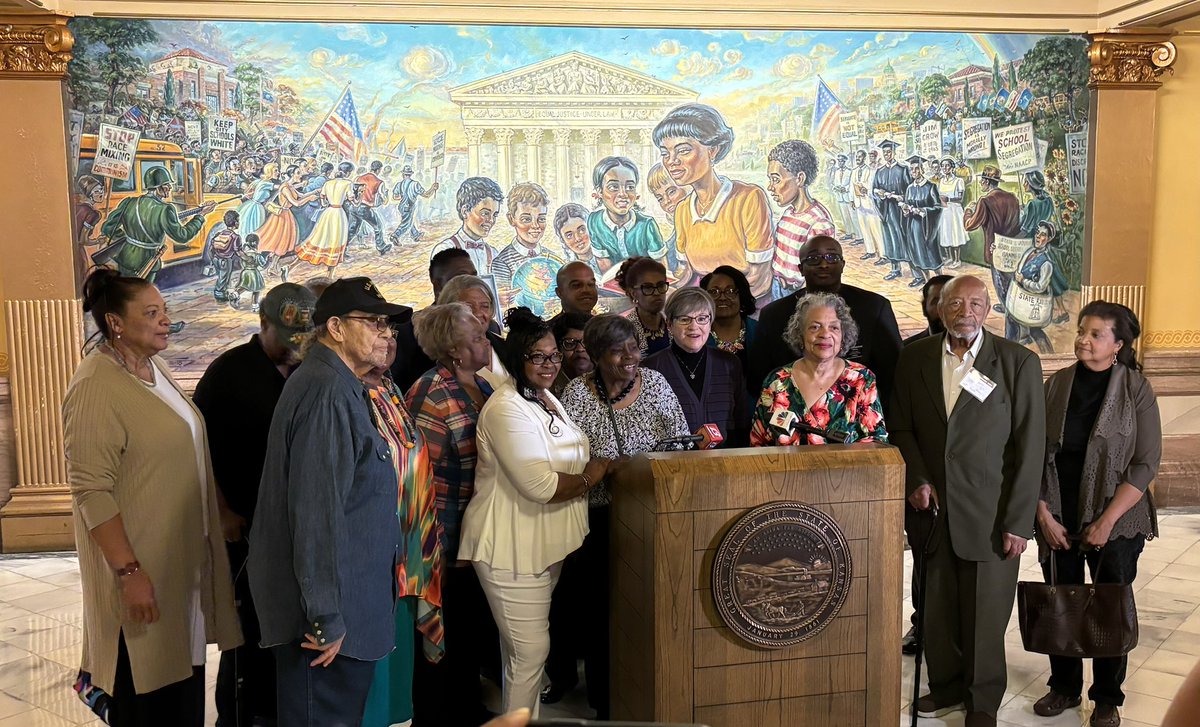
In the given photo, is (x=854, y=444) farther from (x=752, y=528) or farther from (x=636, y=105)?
(x=636, y=105)

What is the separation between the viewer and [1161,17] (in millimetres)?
7367

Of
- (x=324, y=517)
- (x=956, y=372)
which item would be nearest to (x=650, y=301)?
(x=956, y=372)

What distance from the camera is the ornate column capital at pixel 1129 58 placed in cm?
776

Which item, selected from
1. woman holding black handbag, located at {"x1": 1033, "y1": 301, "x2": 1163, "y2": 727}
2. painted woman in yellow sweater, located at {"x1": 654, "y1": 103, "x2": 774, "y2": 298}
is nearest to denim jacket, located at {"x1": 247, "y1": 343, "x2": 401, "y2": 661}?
woman holding black handbag, located at {"x1": 1033, "y1": 301, "x2": 1163, "y2": 727}

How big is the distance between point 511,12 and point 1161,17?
15.2ft

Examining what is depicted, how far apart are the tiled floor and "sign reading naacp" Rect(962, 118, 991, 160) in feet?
10.1

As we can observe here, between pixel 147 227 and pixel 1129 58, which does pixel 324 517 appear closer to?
pixel 147 227

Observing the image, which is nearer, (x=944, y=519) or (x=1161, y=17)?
(x=944, y=519)

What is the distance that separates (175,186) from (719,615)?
5.54 m

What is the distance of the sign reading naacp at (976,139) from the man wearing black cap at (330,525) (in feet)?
20.1

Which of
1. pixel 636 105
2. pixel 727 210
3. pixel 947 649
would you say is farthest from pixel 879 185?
pixel 947 649

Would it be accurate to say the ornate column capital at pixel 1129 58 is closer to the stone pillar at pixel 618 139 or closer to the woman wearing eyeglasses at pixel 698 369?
the stone pillar at pixel 618 139

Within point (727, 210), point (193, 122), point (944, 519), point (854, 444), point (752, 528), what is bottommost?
point (944, 519)

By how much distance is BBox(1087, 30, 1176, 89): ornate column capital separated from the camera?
7.76 metres
